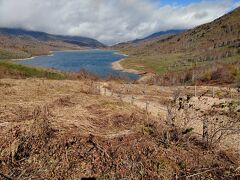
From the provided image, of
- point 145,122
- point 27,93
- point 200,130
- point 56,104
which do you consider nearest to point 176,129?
point 145,122

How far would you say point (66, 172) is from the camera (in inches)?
158

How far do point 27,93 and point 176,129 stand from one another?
4.51 metres

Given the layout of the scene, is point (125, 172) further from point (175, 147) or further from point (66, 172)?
point (175, 147)

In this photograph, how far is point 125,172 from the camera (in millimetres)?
4027

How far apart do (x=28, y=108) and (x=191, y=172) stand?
145 inches

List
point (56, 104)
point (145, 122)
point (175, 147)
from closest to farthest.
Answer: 1. point (175, 147)
2. point (145, 122)
3. point (56, 104)

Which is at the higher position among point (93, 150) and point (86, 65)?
point (86, 65)

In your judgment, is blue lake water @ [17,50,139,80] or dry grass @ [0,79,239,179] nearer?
dry grass @ [0,79,239,179]

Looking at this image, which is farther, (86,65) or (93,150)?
(86,65)

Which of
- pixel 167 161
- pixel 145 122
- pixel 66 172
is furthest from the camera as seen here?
pixel 145 122

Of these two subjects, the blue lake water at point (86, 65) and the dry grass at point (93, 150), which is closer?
the dry grass at point (93, 150)

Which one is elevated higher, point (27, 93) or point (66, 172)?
point (27, 93)

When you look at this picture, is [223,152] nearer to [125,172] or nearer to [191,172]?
[191,172]

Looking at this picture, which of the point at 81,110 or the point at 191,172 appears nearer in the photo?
the point at 191,172
